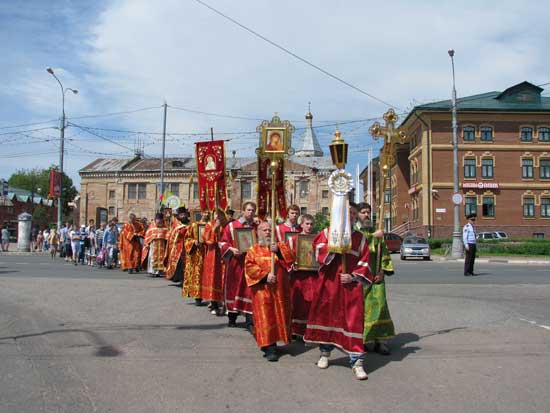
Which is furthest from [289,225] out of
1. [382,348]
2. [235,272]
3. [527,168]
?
[527,168]

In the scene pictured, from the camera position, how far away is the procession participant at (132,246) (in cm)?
1941

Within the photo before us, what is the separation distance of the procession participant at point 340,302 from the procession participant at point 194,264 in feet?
15.1

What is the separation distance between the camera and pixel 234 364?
6.39 metres

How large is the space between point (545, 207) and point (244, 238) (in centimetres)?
4875

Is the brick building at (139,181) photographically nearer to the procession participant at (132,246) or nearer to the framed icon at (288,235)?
the procession participant at (132,246)

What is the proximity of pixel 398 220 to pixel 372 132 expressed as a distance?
54567mm

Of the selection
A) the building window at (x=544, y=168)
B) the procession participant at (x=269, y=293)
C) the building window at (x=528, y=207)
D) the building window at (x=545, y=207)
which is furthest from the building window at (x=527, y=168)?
the procession participant at (x=269, y=293)

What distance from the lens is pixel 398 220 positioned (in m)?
60.7

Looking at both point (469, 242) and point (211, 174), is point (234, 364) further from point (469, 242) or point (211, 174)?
point (469, 242)

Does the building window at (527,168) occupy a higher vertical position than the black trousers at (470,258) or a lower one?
higher

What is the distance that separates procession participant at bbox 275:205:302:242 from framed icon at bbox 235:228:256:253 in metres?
0.42

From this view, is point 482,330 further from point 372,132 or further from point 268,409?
point 268,409

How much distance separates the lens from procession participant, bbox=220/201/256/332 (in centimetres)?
814

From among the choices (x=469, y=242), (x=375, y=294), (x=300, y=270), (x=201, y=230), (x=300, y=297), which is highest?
(x=201, y=230)
